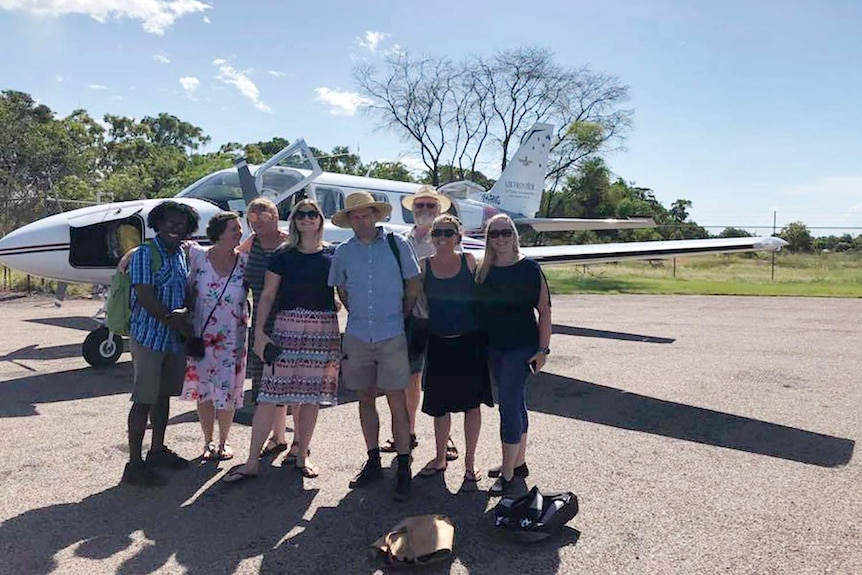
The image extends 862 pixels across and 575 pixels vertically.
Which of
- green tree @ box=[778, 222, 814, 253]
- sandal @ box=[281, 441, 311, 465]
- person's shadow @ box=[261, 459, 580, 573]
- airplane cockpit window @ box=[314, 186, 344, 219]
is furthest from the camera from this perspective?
green tree @ box=[778, 222, 814, 253]

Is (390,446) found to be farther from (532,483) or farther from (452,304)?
(452,304)

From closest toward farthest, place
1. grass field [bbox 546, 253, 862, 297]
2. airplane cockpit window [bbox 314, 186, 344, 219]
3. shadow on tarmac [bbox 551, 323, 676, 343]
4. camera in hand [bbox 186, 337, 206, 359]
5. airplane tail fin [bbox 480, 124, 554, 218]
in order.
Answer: camera in hand [bbox 186, 337, 206, 359]
airplane cockpit window [bbox 314, 186, 344, 219]
shadow on tarmac [bbox 551, 323, 676, 343]
airplane tail fin [bbox 480, 124, 554, 218]
grass field [bbox 546, 253, 862, 297]

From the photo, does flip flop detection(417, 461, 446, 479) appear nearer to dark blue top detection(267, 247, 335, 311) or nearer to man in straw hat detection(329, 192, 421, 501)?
man in straw hat detection(329, 192, 421, 501)

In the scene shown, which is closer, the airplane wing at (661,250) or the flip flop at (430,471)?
the flip flop at (430,471)

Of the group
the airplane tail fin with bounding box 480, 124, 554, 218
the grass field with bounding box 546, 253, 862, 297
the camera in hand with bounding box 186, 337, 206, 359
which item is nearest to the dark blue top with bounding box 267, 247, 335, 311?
the camera in hand with bounding box 186, 337, 206, 359

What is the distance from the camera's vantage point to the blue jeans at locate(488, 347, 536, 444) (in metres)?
4.14

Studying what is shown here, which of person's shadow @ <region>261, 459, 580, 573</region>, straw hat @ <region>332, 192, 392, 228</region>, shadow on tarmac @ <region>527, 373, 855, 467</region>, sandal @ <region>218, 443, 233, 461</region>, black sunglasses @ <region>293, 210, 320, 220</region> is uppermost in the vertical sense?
straw hat @ <region>332, 192, 392, 228</region>

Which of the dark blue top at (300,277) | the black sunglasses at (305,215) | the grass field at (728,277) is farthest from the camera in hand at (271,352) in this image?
the grass field at (728,277)

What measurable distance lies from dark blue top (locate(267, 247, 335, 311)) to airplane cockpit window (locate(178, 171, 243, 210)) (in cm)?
543

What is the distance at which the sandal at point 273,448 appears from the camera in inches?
193

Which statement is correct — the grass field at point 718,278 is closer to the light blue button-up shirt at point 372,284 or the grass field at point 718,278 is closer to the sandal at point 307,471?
the sandal at point 307,471

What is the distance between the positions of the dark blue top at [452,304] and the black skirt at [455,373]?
0.06 meters

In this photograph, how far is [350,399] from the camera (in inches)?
261

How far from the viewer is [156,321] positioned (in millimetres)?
4266
